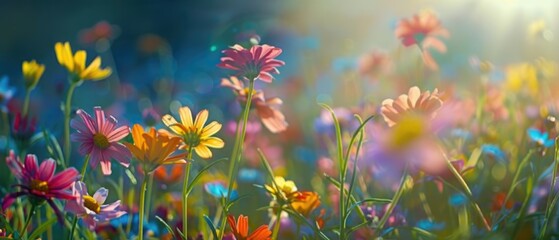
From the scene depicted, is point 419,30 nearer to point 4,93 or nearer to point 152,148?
point 152,148

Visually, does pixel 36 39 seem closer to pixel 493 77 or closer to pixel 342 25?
pixel 342 25

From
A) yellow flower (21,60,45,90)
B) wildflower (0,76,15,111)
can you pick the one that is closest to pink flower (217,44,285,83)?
yellow flower (21,60,45,90)

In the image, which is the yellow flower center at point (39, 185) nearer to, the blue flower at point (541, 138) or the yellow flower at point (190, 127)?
the yellow flower at point (190, 127)

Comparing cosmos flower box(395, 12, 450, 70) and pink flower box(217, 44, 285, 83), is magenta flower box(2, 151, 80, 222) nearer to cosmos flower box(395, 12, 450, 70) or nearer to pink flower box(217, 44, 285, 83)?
pink flower box(217, 44, 285, 83)

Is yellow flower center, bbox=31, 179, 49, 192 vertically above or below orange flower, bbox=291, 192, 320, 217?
above

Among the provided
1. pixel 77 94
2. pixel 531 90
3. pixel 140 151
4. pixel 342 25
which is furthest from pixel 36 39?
pixel 140 151

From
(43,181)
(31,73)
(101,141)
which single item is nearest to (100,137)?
(101,141)
